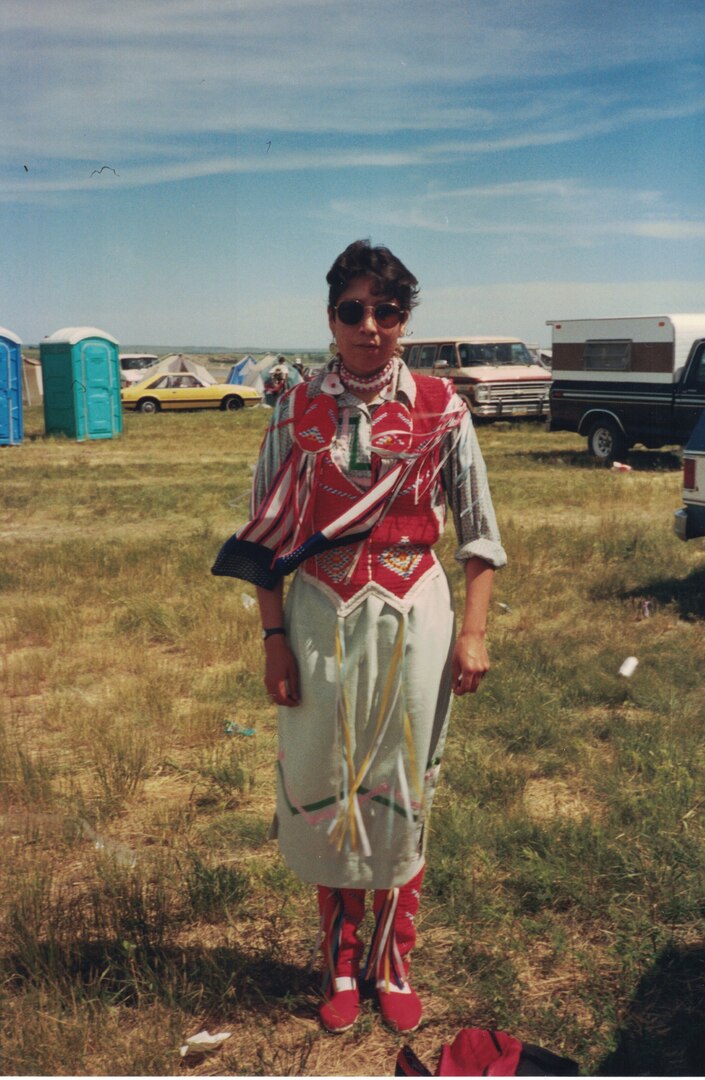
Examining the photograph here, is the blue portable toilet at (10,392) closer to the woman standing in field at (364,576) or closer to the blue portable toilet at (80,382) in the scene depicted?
the blue portable toilet at (80,382)

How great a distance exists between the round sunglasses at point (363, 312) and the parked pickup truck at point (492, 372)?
1906 cm

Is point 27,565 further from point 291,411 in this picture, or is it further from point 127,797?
point 291,411

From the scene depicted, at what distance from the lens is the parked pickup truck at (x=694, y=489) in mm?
7109

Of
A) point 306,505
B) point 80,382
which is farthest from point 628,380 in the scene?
point 306,505

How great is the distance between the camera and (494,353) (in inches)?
898

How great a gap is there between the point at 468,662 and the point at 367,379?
756mm

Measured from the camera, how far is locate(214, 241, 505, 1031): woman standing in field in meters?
2.52

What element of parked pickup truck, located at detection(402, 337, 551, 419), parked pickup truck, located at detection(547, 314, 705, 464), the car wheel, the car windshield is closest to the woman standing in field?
parked pickup truck, located at detection(547, 314, 705, 464)

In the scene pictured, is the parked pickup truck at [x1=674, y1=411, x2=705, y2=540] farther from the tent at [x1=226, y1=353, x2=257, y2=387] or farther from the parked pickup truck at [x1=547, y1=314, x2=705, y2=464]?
the tent at [x1=226, y1=353, x2=257, y2=387]

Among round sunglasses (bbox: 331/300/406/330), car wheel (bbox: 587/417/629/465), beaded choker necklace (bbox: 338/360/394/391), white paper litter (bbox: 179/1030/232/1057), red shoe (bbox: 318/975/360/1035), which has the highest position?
round sunglasses (bbox: 331/300/406/330)

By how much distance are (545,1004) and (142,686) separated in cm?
333

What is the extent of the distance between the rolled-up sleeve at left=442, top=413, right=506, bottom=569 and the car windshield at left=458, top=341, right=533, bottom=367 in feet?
66.3

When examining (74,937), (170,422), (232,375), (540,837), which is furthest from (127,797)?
(232,375)

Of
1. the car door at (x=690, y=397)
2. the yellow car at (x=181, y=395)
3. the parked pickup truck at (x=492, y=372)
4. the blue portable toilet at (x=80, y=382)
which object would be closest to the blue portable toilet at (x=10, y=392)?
the blue portable toilet at (x=80, y=382)
